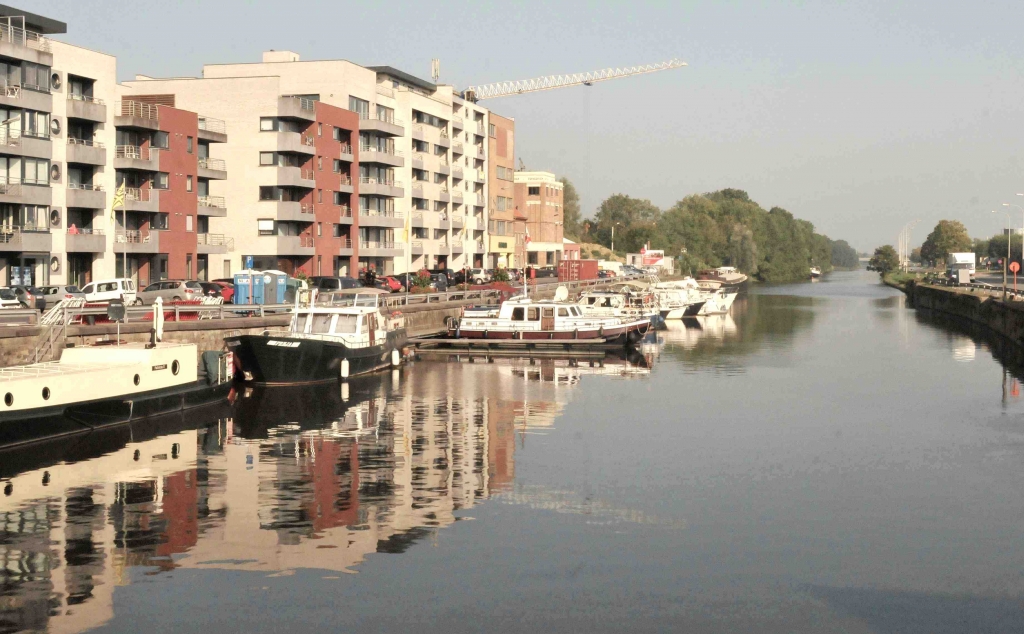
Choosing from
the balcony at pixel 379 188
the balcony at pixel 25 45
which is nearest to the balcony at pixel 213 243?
the balcony at pixel 379 188

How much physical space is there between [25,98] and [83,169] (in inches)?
297

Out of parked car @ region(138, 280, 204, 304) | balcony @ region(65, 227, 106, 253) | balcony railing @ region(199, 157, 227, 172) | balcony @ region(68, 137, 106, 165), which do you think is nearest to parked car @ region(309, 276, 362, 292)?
parked car @ region(138, 280, 204, 304)

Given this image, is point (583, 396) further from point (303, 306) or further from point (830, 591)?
point (830, 591)

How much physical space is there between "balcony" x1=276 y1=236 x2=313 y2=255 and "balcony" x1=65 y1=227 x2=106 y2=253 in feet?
65.6

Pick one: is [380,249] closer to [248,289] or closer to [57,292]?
[248,289]

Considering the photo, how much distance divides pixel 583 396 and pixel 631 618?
93.1 feet

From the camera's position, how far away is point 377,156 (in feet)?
354

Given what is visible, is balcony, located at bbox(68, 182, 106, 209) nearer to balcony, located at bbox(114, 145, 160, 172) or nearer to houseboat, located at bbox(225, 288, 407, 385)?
balcony, located at bbox(114, 145, 160, 172)

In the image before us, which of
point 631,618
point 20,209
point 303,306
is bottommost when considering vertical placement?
point 631,618

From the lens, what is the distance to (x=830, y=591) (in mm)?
20625

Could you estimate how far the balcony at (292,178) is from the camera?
92812 mm

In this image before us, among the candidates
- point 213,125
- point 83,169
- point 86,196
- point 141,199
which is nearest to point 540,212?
point 213,125

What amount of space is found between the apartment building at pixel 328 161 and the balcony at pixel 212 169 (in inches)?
195

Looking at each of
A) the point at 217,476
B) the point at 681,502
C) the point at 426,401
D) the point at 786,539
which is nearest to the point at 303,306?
the point at 426,401
